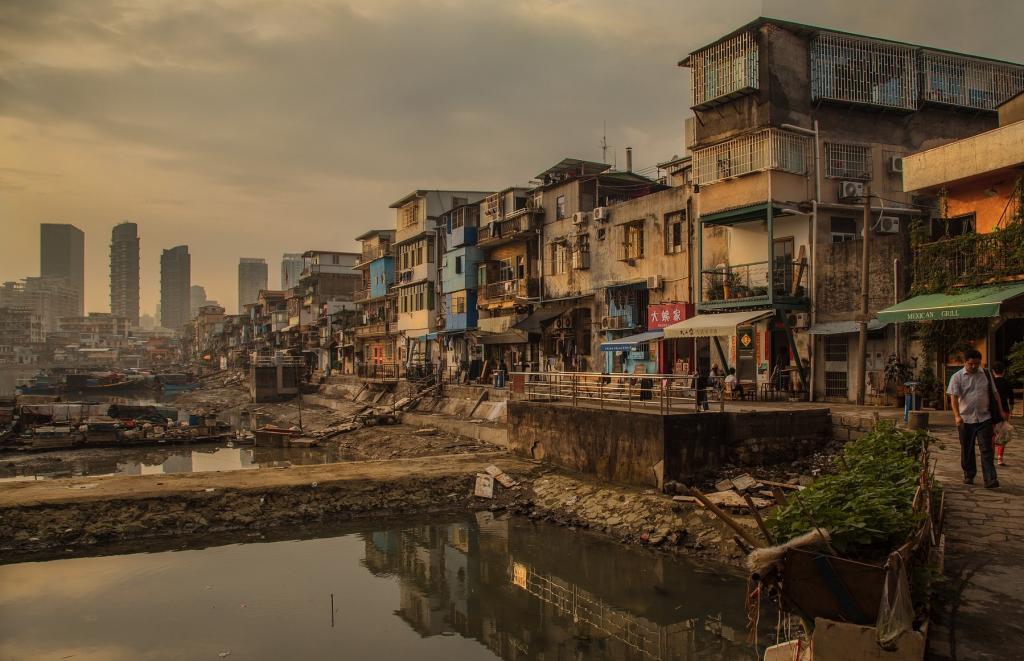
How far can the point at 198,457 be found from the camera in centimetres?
3506

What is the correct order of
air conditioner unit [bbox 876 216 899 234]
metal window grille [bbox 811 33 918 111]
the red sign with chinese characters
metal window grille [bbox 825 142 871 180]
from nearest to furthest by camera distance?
air conditioner unit [bbox 876 216 899 234] → metal window grille [bbox 825 142 871 180] → metal window grille [bbox 811 33 918 111] → the red sign with chinese characters

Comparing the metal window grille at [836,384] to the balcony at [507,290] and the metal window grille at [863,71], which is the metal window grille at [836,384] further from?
the balcony at [507,290]

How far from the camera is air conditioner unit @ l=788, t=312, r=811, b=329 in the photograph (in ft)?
78.3

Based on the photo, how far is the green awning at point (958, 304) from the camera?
55.3ft

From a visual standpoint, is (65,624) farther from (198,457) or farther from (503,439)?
(198,457)

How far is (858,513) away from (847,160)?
22.2 m

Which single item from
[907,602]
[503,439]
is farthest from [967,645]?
[503,439]

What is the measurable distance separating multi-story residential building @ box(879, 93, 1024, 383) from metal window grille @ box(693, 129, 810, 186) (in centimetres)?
387

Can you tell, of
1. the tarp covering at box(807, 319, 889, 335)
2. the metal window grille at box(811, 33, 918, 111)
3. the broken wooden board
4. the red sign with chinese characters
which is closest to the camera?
the broken wooden board

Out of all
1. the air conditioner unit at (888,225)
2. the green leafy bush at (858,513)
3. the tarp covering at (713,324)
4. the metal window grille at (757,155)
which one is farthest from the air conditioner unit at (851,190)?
the green leafy bush at (858,513)

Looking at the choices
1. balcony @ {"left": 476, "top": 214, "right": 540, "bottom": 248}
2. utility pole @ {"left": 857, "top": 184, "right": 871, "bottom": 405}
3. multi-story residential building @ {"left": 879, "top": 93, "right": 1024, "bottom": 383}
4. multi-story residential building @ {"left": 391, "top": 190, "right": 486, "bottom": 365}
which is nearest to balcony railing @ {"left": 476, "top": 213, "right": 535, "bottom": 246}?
balcony @ {"left": 476, "top": 214, "right": 540, "bottom": 248}

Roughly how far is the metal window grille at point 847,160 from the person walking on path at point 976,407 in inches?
615

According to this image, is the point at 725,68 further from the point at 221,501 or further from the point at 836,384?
the point at 221,501

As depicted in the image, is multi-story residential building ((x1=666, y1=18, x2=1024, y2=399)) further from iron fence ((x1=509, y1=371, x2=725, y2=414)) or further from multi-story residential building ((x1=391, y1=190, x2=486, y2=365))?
multi-story residential building ((x1=391, y1=190, x2=486, y2=365))
